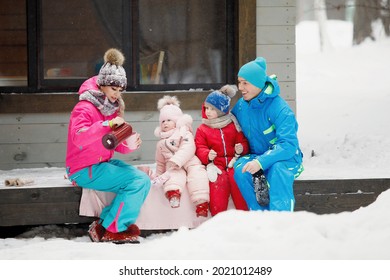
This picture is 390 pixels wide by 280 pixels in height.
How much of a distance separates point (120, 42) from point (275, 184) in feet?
10.4

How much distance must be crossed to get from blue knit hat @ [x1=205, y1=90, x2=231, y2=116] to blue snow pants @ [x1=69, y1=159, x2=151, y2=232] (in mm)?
789

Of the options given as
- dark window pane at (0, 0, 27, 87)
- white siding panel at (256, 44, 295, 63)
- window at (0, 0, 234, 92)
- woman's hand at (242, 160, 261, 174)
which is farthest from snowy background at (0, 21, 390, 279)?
dark window pane at (0, 0, 27, 87)

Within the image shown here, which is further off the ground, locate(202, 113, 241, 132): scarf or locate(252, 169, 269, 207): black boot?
locate(202, 113, 241, 132): scarf

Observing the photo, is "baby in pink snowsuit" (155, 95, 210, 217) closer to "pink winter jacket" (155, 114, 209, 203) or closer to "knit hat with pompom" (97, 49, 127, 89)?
"pink winter jacket" (155, 114, 209, 203)

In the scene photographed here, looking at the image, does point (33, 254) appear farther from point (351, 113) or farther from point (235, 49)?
point (351, 113)

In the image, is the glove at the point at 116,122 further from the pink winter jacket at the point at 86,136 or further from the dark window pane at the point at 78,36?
the dark window pane at the point at 78,36

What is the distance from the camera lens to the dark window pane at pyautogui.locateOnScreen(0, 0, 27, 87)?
905 cm

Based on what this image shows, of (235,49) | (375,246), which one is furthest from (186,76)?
(375,246)

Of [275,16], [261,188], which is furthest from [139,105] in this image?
[261,188]

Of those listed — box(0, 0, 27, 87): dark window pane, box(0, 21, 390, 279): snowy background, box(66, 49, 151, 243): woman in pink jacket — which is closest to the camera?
box(0, 21, 390, 279): snowy background

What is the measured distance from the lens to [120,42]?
364 inches

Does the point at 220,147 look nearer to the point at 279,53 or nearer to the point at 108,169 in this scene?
the point at 108,169

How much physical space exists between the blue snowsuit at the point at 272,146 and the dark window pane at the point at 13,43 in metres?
3.02

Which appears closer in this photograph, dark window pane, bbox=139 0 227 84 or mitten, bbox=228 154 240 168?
mitten, bbox=228 154 240 168
